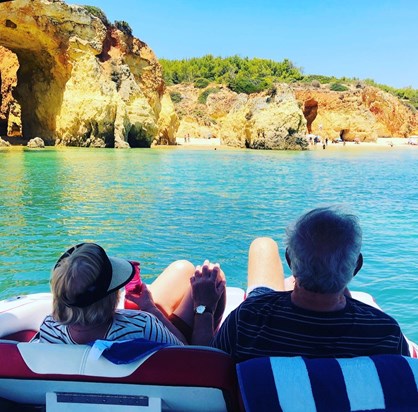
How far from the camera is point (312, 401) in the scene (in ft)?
4.48

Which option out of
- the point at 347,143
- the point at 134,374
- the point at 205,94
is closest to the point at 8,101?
the point at 347,143

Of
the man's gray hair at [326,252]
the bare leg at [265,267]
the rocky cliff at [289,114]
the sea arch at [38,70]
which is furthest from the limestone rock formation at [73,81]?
the man's gray hair at [326,252]

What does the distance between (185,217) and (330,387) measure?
7.26 m

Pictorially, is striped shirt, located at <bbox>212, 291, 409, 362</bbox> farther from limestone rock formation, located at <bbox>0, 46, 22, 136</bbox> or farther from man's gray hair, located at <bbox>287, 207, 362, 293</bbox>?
limestone rock formation, located at <bbox>0, 46, 22, 136</bbox>

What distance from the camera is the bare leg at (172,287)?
2.71 meters

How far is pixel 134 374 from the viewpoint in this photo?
1487 mm

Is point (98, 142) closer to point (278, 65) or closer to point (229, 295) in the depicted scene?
point (229, 295)

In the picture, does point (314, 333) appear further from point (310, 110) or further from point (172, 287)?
point (310, 110)

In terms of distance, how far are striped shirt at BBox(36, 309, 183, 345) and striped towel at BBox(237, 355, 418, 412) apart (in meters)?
0.56

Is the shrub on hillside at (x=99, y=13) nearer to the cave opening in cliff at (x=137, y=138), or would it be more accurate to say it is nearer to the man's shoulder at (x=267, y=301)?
the cave opening in cliff at (x=137, y=138)

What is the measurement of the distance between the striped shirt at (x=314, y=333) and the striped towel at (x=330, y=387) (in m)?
0.17

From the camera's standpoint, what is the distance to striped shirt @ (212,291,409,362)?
1.57 metres

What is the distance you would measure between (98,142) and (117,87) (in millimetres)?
3848

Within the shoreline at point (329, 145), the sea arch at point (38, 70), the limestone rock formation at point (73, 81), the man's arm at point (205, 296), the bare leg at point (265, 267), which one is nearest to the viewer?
the man's arm at point (205, 296)
